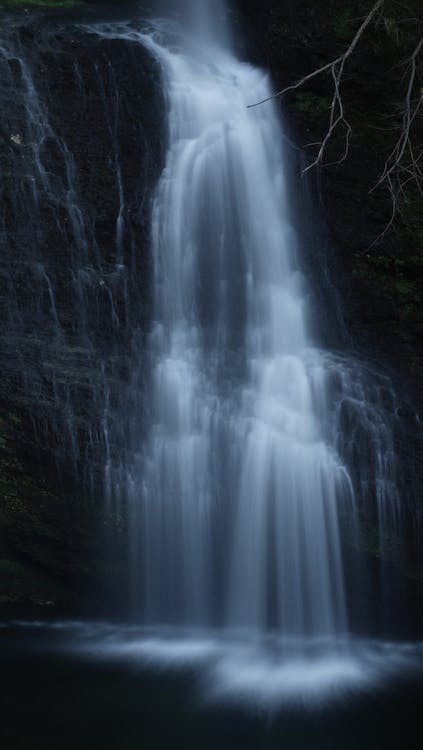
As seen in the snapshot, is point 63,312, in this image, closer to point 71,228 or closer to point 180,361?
point 71,228

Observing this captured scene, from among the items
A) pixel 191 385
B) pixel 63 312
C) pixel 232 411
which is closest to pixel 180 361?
pixel 191 385

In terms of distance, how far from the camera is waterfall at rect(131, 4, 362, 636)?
27.1 feet

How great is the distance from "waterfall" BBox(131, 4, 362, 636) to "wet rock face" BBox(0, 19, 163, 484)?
427 mm

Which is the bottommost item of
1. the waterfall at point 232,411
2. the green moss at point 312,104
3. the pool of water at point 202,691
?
the pool of water at point 202,691

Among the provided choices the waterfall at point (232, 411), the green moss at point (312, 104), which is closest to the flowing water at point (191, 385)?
the waterfall at point (232, 411)

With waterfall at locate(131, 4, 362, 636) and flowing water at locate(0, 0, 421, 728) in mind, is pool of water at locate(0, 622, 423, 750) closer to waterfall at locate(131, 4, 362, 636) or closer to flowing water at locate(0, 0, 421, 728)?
flowing water at locate(0, 0, 421, 728)

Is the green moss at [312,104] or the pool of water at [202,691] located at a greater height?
the green moss at [312,104]

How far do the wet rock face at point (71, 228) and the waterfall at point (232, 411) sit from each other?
0.43 metres

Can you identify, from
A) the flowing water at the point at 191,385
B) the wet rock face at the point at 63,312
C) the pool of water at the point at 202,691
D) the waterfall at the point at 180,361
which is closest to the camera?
the pool of water at the point at 202,691

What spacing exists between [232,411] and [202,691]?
3249mm

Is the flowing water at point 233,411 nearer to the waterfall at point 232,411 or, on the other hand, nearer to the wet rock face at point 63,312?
the waterfall at point 232,411

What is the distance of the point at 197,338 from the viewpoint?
367 inches

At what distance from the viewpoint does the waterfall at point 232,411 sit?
827cm

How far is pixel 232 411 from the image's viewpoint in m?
8.80
